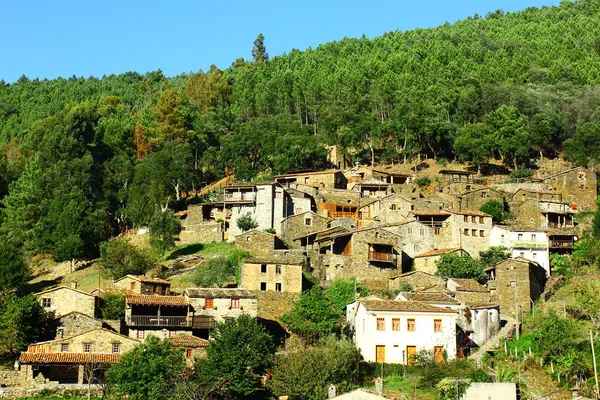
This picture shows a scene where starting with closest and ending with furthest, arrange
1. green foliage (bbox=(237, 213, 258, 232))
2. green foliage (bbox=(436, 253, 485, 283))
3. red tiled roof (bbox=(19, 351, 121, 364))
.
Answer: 1. red tiled roof (bbox=(19, 351, 121, 364))
2. green foliage (bbox=(436, 253, 485, 283))
3. green foliage (bbox=(237, 213, 258, 232))

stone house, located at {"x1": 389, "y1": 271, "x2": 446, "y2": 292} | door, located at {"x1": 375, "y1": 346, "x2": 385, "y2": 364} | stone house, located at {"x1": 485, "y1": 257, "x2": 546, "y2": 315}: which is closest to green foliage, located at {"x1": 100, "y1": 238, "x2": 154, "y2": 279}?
stone house, located at {"x1": 389, "y1": 271, "x2": 446, "y2": 292}

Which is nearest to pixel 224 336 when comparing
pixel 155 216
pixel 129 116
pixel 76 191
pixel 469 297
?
pixel 469 297

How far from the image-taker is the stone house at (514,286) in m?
53.3

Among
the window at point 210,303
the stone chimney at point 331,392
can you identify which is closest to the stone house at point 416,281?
the window at point 210,303

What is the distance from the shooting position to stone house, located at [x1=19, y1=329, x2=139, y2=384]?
4312 centimetres

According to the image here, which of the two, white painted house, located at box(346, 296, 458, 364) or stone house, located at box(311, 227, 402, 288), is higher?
stone house, located at box(311, 227, 402, 288)

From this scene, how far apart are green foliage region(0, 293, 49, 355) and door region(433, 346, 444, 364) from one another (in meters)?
22.4

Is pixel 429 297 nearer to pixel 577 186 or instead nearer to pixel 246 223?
pixel 246 223

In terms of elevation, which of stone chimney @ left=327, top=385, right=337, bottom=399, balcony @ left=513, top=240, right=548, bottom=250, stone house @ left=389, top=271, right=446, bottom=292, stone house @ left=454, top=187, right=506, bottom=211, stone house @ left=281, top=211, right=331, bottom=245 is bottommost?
stone chimney @ left=327, top=385, right=337, bottom=399

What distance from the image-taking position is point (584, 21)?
12469 centimetres

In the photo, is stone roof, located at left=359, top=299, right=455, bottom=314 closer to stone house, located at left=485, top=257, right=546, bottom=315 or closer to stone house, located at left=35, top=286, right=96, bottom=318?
stone house, located at left=485, top=257, right=546, bottom=315

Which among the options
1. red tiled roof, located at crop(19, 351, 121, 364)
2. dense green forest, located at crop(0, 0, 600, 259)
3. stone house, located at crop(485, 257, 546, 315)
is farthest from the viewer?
dense green forest, located at crop(0, 0, 600, 259)

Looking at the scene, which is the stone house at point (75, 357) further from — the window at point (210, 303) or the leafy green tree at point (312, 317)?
the leafy green tree at point (312, 317)

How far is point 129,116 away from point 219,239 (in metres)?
43.3
